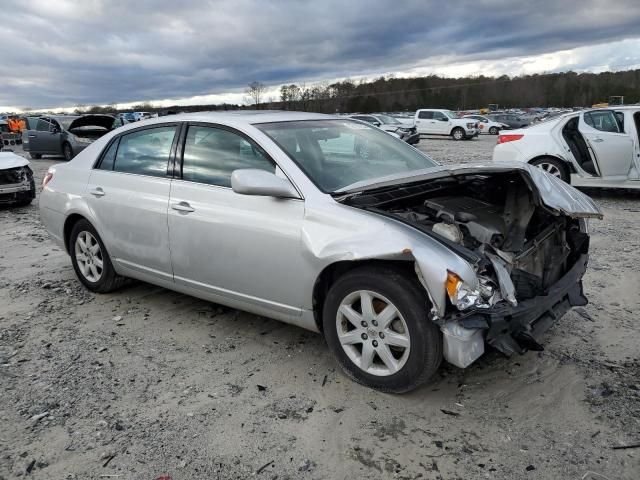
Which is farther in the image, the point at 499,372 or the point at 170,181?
the point at 170,181

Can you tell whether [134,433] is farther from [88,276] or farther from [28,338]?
[88,276]

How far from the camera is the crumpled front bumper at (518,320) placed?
2.67 metres

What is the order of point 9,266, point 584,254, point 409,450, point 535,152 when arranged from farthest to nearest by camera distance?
point 535,152
point 9,266
point 584,254
point 409,450

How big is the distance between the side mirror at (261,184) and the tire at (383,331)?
0.66 meters

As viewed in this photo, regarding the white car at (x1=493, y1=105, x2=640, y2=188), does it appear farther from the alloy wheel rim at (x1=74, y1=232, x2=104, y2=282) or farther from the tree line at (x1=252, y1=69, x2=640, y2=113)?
the tree line at (x1=252, y1=69, x2=640, y2=113)

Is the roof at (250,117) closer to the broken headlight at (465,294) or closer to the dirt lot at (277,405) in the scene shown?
the dirt lot at (277,405)

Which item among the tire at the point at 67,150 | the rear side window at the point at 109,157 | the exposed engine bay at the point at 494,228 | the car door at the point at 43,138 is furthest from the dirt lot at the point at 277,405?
the car door at the point at 43,138

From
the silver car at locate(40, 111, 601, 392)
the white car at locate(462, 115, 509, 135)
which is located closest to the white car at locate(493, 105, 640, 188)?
the silver car at locate(40, 111, 601, 392)

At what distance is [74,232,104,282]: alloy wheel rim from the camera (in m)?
4.64

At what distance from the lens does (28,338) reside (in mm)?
3926

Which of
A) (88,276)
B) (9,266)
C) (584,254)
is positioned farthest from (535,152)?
(9,266)

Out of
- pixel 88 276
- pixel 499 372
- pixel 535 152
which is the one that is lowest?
pixel 499 372

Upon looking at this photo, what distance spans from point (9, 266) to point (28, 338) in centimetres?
229

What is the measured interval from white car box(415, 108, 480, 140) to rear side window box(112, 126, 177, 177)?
89.5 ft
